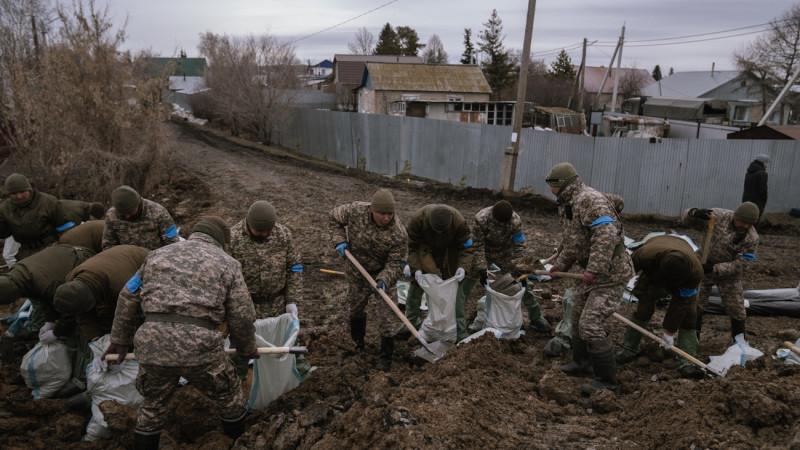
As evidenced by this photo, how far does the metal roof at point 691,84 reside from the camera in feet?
124

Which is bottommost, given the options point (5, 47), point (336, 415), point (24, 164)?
point (336, 415)

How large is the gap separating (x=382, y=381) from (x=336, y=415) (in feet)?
1.44

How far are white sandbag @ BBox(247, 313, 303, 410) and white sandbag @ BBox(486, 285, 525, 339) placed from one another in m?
1.97

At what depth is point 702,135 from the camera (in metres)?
20.3

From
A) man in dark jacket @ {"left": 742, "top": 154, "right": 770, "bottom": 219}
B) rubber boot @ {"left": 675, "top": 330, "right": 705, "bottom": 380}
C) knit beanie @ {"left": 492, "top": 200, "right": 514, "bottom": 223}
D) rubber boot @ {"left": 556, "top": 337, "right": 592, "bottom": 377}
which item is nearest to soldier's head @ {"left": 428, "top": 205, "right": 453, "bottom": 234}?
knit beanie @ {"left": 492, "top": 200, "right": 514, "bottom": 223}

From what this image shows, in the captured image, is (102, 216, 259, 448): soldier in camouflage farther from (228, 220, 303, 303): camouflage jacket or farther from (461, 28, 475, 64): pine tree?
(461, 28, 475, 64): pine tree

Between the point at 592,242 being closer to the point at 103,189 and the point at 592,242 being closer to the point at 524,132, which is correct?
the point at 524,132

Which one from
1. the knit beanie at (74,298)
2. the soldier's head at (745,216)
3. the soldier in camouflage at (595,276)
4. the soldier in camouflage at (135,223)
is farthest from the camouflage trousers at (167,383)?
the soldier's head at (745,216)

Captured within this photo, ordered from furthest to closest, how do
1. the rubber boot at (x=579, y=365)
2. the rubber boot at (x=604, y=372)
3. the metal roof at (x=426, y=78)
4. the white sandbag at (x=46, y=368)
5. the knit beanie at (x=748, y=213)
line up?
1. the metal roof at (x=426, y=78)
2. the knit beanie at (x=748, y=213)
3. the rubber boot at (x=579, y=365)
4. the rubber boot at (x=604, y=372)
5. the white sandbag at (x=46, y=368)

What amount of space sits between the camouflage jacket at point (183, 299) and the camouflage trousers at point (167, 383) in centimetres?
7

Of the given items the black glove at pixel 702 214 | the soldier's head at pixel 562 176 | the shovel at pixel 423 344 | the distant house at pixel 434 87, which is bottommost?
the shovel at pixel 423 344

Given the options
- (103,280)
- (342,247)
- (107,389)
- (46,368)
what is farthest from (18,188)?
(342,247)

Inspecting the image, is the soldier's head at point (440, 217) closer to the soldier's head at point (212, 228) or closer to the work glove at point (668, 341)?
the soldier's head at point (212, 228)

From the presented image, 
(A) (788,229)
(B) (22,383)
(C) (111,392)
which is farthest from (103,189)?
(A) (788,229)
